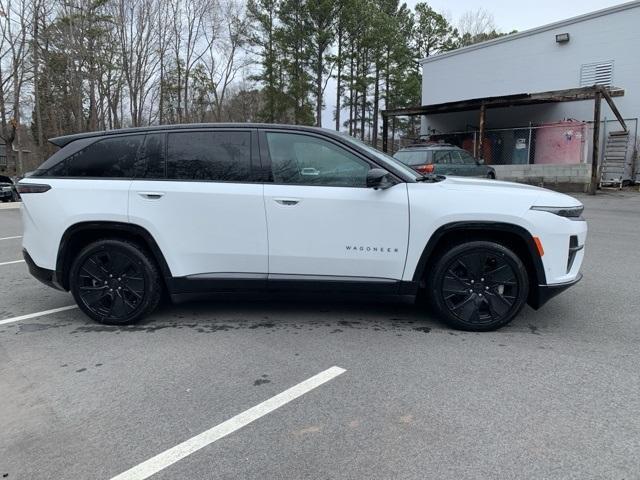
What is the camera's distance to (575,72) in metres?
21.5

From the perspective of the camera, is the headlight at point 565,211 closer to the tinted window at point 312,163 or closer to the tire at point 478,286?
the tire at point 478,286

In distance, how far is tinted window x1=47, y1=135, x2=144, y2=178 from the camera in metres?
4.38

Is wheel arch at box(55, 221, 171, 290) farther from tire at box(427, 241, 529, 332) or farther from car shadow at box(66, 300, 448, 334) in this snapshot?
tire at box(427, 241, 529, 332)

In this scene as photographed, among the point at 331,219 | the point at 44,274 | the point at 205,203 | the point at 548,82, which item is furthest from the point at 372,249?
the point at 548,82

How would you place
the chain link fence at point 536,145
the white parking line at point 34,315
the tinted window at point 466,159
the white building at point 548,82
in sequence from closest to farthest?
the white parking line at point 34,315, the tinted window at point 466,159, the white building at point 548,82, the chain link fence at point 536,145

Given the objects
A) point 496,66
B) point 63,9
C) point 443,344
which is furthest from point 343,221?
point 63,9

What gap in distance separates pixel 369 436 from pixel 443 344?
1.48m

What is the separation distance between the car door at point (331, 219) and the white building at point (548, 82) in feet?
56.9

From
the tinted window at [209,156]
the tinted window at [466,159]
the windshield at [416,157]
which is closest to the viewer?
the tinted window at [209,156]

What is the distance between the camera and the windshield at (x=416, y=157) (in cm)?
1509

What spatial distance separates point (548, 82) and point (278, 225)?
2261 cm

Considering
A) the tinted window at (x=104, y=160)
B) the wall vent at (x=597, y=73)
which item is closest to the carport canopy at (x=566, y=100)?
the wall vent at (x=597, y=73)

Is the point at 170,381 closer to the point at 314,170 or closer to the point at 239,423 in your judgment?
the point at 239,423

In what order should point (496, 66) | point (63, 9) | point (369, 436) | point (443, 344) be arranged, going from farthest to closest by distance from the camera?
1. point (63, 9)
2. point (496, 66)
3. point (443, 344)
4. point (369, 436)
